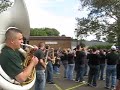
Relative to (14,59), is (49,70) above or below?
below

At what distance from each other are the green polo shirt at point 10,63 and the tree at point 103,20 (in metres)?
42.2

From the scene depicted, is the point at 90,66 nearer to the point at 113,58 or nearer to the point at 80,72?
the point at 113,58

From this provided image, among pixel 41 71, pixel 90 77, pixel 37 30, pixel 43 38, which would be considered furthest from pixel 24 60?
pixel 37 30

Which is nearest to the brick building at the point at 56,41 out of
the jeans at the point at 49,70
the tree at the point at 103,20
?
the tree at the point at 103,20

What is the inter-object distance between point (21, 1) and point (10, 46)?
1.65 ft

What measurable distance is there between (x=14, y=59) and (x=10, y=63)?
0.19ft

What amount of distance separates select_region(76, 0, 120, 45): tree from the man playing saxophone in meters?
42.1

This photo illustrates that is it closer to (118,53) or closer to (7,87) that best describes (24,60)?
(7,87)

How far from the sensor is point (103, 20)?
4822 cm

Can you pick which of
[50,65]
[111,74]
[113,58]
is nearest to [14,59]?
[113,58]

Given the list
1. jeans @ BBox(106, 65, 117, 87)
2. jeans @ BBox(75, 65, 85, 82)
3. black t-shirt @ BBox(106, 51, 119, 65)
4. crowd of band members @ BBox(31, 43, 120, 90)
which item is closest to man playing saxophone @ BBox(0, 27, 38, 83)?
crowd of band members @ BBox(31, 43, 120, 90)

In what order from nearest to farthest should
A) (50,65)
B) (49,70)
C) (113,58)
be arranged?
(113,58) → (50,65) → (49,70)

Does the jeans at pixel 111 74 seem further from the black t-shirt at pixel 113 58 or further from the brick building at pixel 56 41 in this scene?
the brick building at pixel 56 41

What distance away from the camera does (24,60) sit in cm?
386
